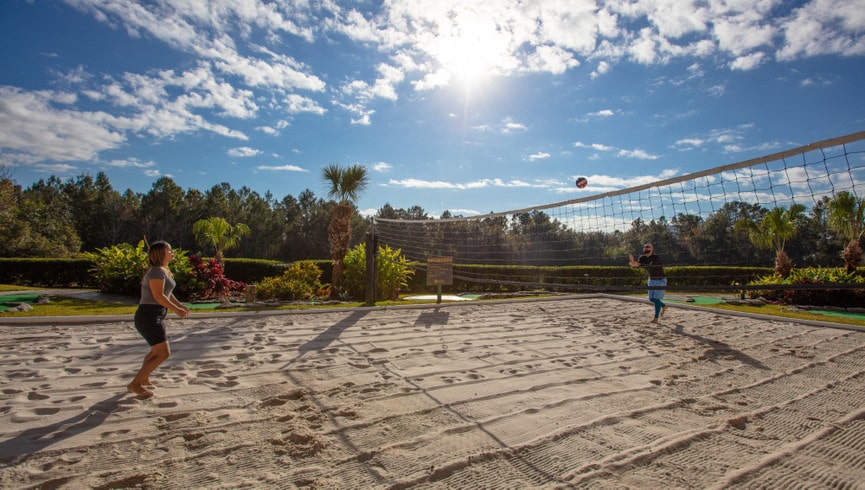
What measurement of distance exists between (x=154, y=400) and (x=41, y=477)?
0.85 meters

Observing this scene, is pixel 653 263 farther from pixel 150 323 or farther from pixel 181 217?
pixel 181 217

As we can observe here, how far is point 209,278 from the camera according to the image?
9539 millimetres

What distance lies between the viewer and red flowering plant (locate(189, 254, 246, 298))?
9477mm

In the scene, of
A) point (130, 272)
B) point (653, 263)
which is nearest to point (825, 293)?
point (653, 263)

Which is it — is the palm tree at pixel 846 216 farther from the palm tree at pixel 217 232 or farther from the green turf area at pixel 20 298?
the green turf area at pixel 20 298

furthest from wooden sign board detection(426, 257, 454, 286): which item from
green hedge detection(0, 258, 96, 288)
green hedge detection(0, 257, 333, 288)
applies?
green hedge detection(0, 258, 96, 288)

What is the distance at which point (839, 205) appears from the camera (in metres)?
11.7

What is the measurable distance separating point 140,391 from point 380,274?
23.4ft

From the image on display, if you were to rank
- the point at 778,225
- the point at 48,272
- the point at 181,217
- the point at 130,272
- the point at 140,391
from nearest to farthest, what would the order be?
the point at 140,391
the point at 130,272
the point at 48,272
the point at 778,225
the point at 181,217

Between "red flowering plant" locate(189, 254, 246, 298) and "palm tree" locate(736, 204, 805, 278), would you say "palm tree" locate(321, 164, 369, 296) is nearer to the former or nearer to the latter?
"red flowering plant" locate(189, 254, 246, 298)

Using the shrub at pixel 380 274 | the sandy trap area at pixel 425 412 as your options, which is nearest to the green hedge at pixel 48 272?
the shrub at pixel 380 274

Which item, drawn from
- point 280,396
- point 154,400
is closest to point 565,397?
point 280,396

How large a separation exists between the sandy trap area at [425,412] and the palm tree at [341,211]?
7.14m

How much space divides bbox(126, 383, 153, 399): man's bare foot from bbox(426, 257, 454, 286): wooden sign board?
530 centimetres
